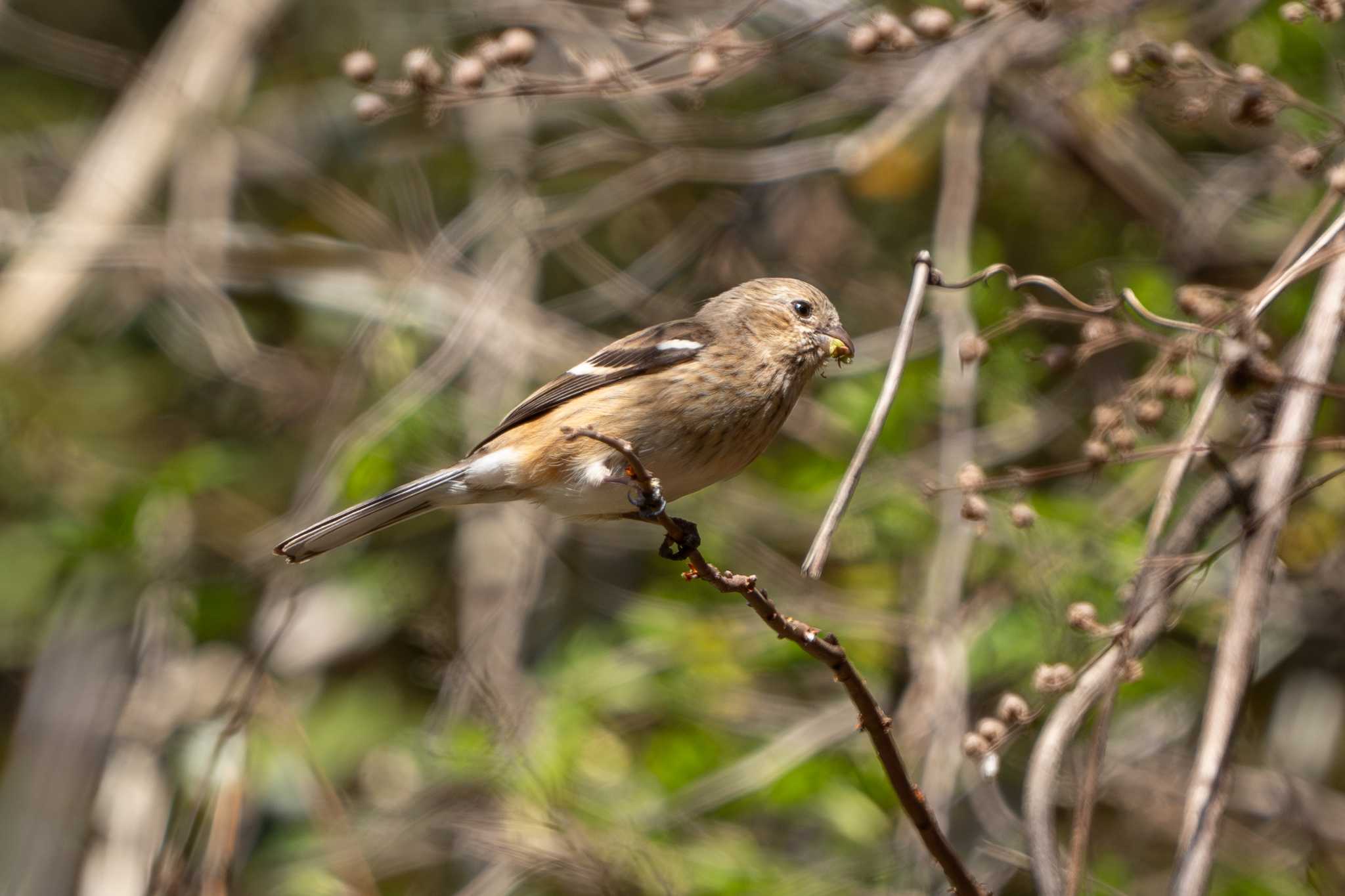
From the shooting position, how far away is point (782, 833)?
5996 mm

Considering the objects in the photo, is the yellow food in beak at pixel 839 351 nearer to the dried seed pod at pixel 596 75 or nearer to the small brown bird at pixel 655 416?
the small brown bird at pixel 655 416

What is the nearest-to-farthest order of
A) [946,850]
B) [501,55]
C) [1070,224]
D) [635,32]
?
[946,850], [501,55], [635,32], [1070,224]

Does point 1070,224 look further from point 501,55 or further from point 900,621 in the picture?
point 501,55

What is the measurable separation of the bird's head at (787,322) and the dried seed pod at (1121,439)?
4.31 ft

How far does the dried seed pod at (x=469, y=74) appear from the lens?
3887 mm

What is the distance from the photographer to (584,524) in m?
6.09

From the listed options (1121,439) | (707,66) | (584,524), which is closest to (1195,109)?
(1121,439)

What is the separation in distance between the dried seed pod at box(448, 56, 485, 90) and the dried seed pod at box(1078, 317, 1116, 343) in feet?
5.90

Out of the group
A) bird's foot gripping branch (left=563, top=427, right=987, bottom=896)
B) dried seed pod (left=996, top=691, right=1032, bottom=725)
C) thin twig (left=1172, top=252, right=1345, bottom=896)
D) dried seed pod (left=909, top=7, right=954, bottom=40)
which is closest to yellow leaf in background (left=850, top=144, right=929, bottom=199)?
dried seed pod (left=909, top=7, right=954, bottom=40)

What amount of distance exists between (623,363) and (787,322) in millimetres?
561

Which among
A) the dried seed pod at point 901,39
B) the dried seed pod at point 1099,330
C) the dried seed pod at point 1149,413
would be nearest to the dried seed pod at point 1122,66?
the dried seed pod at point 901,39

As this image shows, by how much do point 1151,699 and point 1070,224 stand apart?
2.46 metres

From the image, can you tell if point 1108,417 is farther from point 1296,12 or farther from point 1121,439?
point 1296,12

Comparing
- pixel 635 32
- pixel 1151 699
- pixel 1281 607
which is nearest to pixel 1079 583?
pixel 1151 699
